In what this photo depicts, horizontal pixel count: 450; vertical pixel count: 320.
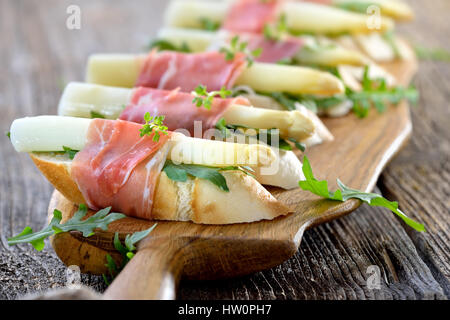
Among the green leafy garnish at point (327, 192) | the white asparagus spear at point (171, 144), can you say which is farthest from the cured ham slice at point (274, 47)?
the white asparagus spear at point (171, 144)

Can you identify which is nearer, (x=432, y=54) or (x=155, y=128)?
(x=155, y=128)

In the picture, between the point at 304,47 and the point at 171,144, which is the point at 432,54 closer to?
the point at 304,47

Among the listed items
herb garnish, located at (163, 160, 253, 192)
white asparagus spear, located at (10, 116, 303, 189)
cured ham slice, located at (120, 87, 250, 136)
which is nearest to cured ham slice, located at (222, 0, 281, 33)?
cured ham slice, located at (120, 87, 250, 136)

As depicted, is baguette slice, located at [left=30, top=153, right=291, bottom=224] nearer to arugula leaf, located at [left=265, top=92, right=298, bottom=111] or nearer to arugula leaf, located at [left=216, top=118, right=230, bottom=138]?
arugula leaf, located at [left=216, top=118, right=230, bottom=138]

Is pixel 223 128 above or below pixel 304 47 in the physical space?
below

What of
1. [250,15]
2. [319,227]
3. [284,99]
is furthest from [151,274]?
[250,15]
